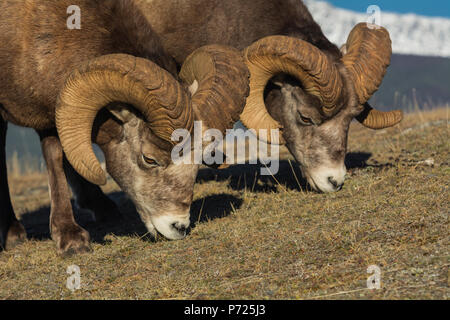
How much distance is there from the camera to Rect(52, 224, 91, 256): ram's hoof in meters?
6.10

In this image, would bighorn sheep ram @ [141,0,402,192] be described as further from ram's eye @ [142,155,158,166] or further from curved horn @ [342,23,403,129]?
ram's eye @ [142,155,158,166]

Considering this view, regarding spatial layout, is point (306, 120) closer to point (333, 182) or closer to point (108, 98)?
point (333, 182)

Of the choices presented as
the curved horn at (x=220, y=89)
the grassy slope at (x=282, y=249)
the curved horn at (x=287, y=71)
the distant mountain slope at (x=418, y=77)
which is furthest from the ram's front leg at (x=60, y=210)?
the distant mountain slope at (x=418, y=77)

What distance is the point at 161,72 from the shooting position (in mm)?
5188

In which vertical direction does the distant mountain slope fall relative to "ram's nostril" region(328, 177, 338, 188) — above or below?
below

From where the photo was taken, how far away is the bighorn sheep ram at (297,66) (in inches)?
270

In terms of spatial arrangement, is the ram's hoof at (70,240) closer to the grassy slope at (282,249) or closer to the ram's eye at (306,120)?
the grassy slope at (282,249)

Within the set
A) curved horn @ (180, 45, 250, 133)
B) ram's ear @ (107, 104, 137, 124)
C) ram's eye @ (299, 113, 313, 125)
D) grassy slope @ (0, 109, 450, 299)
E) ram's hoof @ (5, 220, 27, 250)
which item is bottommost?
ram's hoof @ (5, 220, 27, 250)

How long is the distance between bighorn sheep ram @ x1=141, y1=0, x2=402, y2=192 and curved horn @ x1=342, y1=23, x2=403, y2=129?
12 millimetres

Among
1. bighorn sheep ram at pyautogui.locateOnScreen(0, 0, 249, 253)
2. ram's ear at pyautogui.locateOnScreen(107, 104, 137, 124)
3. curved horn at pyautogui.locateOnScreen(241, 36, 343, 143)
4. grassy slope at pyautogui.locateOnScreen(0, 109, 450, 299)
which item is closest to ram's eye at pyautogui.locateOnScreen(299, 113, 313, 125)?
curved horn at pyautogui.locateOnScreen(241, 36, 343, 143)

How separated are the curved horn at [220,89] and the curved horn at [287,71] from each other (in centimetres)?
113

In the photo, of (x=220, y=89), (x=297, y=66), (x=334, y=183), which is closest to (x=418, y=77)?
(x=334, y=183)

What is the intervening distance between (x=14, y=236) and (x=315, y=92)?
4.08m

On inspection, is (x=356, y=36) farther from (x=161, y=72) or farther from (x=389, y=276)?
(x=389, y=276)
